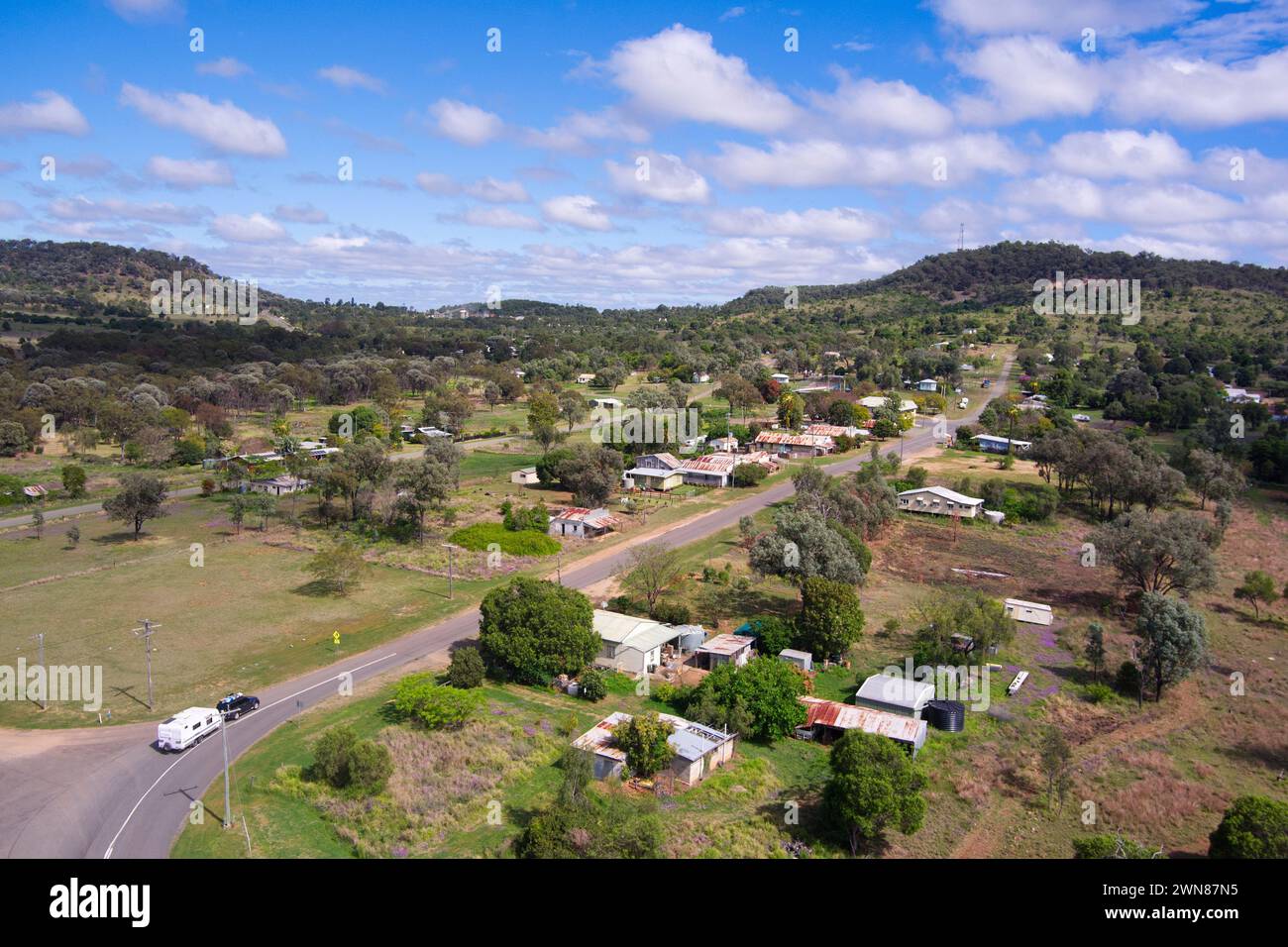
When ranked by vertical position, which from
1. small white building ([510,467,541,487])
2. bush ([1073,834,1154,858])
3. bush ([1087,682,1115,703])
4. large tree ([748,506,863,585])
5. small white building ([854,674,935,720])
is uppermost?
small white building ([510,467,541,487])

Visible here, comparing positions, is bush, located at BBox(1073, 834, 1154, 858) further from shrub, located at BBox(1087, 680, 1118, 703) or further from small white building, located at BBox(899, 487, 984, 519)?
small white building, located at BBox(899, 487, 984, 519)

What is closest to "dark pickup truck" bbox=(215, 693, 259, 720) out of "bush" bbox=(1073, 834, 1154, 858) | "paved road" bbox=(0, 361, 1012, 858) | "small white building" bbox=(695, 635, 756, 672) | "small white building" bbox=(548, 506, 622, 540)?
"paved road" bbox=(0, 361, 1012, 858)

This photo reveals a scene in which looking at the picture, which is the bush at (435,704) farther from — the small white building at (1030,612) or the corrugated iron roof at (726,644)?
the small white building at (1030,612)

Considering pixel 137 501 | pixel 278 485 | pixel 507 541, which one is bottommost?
pixel 507 541

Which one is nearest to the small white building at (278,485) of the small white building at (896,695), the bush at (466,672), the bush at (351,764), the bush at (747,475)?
the bush at (747,475)

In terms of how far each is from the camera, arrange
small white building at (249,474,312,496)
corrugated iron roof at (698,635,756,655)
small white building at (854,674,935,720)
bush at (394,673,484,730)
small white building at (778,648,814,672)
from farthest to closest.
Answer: small white building at (249,474,312,496), corrugated iron roof at (698,635,756,655), small white building at (778,648,814,672), small white building at (854,674,935,720), bush at (394,673,484,730)

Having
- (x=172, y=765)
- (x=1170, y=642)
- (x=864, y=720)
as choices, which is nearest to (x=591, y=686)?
(x=864, y=720)

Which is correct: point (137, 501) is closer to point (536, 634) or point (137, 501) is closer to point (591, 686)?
point (536, 634)
